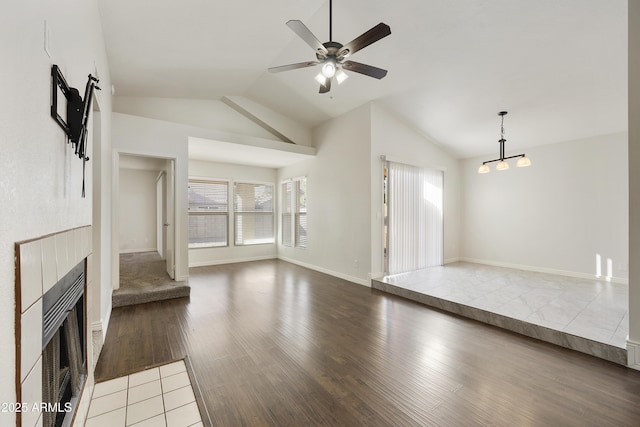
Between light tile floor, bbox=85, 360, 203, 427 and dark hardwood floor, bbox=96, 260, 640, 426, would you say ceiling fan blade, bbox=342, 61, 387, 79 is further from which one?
light tile floor, bbox=85, 360, 203, 427

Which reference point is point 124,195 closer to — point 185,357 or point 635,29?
point 185,357

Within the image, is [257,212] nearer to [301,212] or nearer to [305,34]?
[301,212]

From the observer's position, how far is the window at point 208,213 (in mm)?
6438

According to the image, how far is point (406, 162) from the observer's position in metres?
5.27

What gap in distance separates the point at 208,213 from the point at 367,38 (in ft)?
18.3

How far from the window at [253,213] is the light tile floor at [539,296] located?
3950 millimetres

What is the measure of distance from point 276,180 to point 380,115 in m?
3.74

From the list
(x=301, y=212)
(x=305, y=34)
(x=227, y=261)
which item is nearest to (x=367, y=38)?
(x=305, y=34)

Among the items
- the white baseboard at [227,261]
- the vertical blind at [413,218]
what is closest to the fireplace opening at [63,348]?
the vertical blind at [413,218]

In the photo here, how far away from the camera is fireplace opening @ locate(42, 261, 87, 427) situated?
1.12 m

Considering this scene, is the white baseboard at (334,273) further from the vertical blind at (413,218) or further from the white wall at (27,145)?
the white wall at (27,145)

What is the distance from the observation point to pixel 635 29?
224 cm

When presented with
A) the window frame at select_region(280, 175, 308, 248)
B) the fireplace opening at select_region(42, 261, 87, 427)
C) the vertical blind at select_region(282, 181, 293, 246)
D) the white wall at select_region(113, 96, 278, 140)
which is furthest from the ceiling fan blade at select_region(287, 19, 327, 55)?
the vertical blind at select_region(282, 181, 293, 246)

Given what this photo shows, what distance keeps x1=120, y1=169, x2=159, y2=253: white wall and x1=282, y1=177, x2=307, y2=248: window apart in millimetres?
3580
